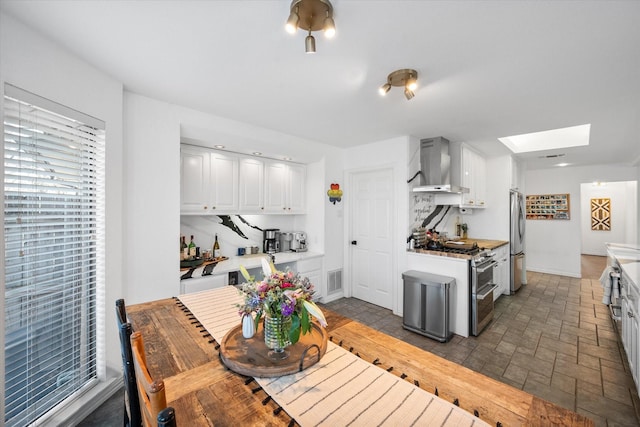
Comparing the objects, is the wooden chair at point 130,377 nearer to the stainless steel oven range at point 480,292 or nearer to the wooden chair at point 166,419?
the wooden chair at point 166,419

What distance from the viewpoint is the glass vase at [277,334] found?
1.08 m

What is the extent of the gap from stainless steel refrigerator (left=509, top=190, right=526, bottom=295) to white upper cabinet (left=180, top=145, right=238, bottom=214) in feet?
15.1

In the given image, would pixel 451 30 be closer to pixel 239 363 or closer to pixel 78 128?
pixel 239 363

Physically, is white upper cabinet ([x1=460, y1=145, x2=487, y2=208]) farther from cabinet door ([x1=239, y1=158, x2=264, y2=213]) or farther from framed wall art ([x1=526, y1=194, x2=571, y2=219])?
cabinet door ([x1=239, y1=158, x2=264, y2=213])

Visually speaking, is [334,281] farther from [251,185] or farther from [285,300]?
[285,300]

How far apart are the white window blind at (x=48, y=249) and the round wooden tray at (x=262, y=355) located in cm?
124

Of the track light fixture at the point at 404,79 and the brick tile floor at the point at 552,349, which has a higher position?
the track light fixture at the point at 404,79

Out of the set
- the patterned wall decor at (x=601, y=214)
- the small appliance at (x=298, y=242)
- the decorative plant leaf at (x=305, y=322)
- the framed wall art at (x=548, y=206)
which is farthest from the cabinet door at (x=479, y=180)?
the patterned wall decor at (x=601, y=214)

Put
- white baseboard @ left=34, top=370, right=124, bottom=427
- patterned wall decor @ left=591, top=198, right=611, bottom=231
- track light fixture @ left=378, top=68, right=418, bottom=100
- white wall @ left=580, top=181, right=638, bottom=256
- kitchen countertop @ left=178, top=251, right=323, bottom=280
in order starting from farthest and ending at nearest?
patterned wall decor @ left=591, top=198, right=611, bottom=231
white wall @ left=580, top=181, right=638, bottom=256
kitchen countertop @ left=178, top=251, right=323, bottom=280
track light fixture @ left=378, top=68, right=418, bottom=100
white baseboard @ left=34, top=370, right=124, bottom=427

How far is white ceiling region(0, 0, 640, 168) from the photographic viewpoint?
1.28 meters

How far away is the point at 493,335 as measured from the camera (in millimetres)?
3008

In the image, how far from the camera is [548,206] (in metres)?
5.83

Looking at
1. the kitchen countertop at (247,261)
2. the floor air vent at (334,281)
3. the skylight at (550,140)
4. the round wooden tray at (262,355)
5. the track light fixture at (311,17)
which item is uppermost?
the skylight at (550,140)

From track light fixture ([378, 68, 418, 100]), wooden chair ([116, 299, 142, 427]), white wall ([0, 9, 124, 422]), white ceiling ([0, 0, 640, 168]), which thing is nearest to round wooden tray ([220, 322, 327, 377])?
wooden chair ([116, 299, 142, 427])
